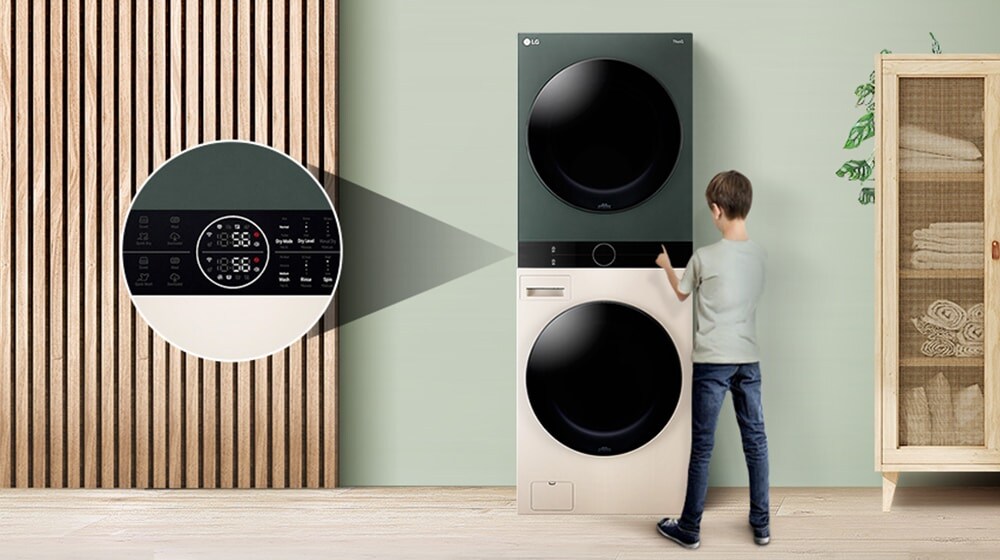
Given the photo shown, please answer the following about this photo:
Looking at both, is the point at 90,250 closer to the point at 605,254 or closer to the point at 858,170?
the point at 605,254

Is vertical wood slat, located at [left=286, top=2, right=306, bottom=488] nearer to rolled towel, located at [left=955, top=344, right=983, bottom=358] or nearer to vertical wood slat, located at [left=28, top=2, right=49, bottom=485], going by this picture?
vertical wood slat, located at [left=28, top=2, right=49, bottom=485]

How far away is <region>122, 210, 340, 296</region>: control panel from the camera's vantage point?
120 inches

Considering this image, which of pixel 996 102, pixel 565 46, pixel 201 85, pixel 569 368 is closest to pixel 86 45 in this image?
pixel 201 85

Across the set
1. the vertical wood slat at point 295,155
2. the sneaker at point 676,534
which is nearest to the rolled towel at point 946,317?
the sneaker at point 676,534

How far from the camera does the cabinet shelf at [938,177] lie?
288 centimetres

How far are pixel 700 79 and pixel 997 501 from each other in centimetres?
169

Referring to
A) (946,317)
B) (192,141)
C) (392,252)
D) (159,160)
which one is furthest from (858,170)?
(159,160)

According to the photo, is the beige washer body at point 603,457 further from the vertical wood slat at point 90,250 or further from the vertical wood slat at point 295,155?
the vertical wood slat at point 90,250

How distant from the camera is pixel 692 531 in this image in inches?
99.9

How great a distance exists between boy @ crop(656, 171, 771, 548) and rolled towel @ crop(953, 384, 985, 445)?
A: 0.77 metres

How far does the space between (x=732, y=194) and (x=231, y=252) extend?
162 cm

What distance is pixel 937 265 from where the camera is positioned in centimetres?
289

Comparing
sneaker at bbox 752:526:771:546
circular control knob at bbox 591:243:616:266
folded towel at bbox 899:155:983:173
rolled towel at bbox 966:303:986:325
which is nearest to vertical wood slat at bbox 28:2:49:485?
circular control knob at bbox 591:243:616:266

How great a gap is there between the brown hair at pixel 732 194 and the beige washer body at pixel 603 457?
0.32 metres
